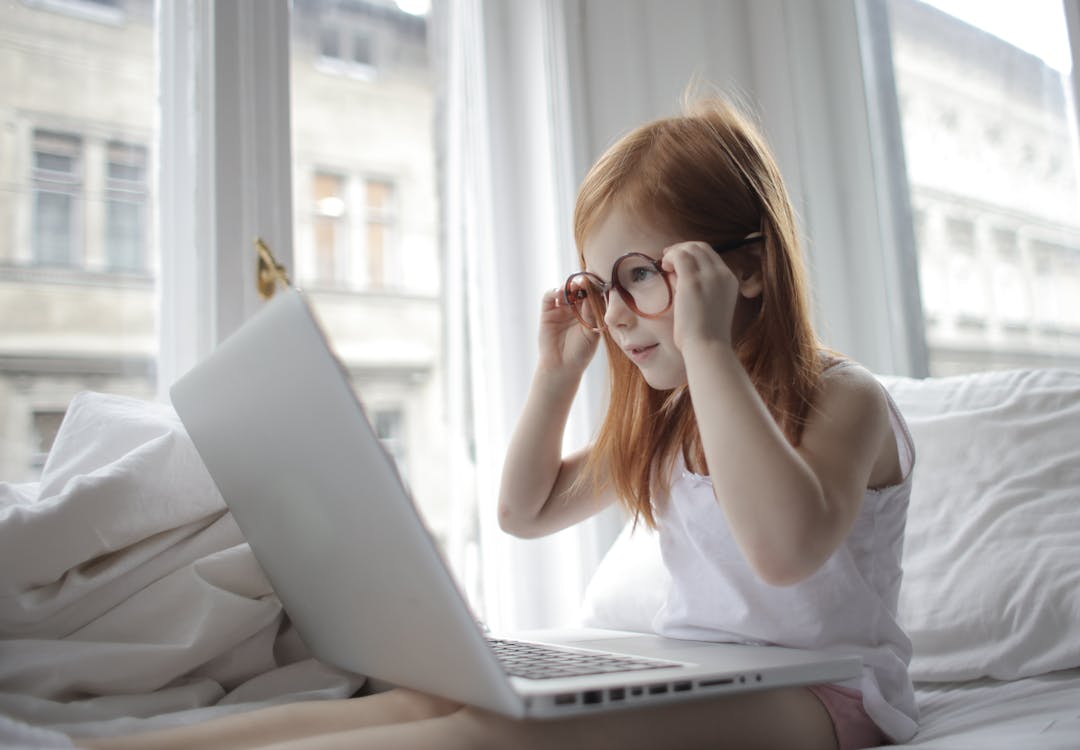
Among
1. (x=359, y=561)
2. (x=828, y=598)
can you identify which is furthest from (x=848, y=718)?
(x=359, y=561)

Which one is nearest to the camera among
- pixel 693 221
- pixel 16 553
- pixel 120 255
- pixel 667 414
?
pixel 16 553

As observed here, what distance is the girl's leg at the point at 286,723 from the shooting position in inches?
28.3

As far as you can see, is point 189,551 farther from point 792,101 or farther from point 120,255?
point 792,101

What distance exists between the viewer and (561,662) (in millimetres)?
774

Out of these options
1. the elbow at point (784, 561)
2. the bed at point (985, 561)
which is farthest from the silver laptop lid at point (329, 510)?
the bed at point (985, 561)

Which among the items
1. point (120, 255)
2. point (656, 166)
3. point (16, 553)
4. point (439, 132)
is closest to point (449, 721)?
point (16, 553)

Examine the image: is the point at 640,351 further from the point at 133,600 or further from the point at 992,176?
the point at 992,176

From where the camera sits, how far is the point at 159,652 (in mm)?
898

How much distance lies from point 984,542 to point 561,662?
667 millimetres

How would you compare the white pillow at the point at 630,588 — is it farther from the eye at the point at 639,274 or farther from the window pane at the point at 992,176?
the window pane at the point at 992,176

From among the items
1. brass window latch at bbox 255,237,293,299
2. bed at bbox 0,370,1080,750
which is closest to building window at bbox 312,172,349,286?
brass window latch at bbox 255,237,293,299

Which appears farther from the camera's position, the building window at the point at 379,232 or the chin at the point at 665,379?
the building window at the point at 379,232

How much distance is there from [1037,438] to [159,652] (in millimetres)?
1066

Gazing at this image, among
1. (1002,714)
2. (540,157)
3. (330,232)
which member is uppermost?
(540,157)
